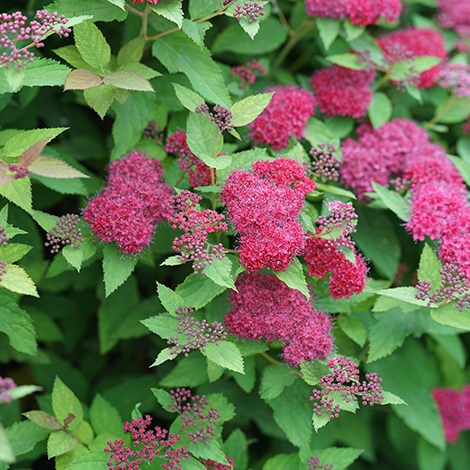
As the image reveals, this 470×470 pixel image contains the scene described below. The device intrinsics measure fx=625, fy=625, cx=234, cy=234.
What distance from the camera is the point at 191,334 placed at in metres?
1.92

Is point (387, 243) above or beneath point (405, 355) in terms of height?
above

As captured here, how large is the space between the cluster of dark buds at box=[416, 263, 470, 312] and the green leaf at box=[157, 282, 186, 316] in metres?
0.78

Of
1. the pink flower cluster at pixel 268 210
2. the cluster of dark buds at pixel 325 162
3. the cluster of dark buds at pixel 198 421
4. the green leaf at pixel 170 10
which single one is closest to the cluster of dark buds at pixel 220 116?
the pink flower cluster at pixel 268 210

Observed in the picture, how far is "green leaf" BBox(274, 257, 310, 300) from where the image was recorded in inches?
75.1

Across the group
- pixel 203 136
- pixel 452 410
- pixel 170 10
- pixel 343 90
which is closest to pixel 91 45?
pixel 170 10

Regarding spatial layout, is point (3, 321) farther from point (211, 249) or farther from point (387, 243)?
point (387, 243)

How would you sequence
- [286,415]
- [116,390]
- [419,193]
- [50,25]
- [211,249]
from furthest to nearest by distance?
[116,390] < [419,193] < [286,415] < [211,249] < [50,25]

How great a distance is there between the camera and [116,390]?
2.67m

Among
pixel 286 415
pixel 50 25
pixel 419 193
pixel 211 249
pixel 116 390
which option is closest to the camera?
pixel 50 25

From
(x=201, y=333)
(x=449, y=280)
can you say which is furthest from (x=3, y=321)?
(x=449, y=280)

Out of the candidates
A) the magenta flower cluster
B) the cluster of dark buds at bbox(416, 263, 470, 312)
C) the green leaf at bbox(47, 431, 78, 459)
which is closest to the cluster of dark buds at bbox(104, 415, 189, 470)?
the green leaf at bbox(47, 431, 78, 459)

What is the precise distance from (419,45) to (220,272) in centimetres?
174

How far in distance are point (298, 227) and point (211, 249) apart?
0.29 meters

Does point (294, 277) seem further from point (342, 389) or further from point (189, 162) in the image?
point (189, 162)
